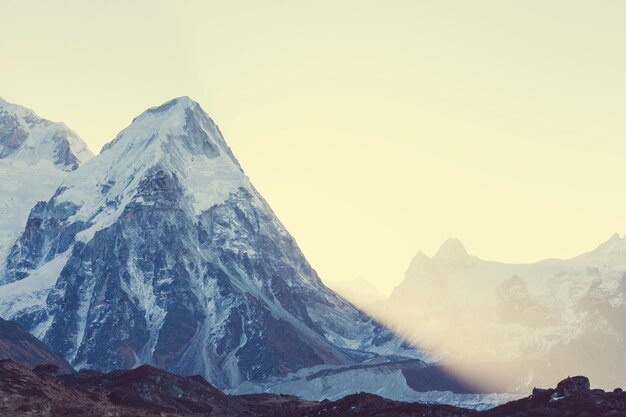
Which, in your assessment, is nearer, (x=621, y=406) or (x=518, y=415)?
(x=621, y=406)

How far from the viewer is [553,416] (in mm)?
191500

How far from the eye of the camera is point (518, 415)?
19862cm

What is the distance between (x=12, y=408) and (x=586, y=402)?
4130 inches

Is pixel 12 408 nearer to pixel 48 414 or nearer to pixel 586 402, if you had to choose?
pixel 48 414

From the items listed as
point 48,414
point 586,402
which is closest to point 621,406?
point 586,402

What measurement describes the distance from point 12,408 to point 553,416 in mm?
98730

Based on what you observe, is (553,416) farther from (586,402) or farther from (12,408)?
(12,408)

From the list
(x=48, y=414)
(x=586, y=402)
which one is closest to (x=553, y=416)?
(x=586, y=402)

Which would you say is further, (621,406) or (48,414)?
Result: (48,414)

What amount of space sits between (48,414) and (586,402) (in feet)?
324

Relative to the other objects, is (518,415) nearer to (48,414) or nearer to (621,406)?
(621,406)

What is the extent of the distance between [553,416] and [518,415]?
28.6 feet

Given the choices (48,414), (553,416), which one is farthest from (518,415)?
(48,414)
